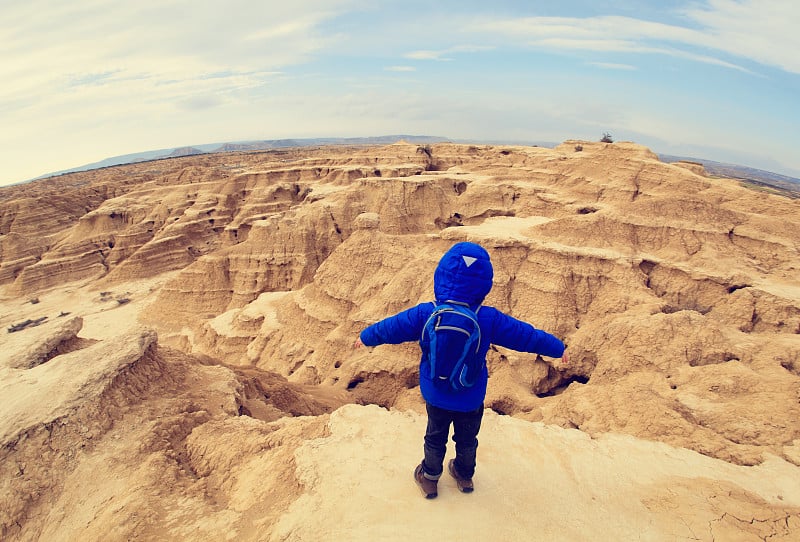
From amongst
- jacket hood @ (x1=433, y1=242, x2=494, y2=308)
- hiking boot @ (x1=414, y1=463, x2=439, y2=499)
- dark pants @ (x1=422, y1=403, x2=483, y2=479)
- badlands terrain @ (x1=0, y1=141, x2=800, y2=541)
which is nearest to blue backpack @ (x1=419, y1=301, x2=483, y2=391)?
jacket hood @ (x1=433, y1=242, x2=494, y2=308)

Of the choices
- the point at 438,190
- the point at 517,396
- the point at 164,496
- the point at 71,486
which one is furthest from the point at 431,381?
the point at 438,190

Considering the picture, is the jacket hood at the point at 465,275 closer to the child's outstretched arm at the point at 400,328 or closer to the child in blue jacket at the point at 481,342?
the child in blue jacket at the point at 481,342

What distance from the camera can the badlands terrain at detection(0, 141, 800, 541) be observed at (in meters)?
4.12

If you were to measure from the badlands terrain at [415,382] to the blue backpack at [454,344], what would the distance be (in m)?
1.58

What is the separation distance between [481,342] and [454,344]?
327 millimetres

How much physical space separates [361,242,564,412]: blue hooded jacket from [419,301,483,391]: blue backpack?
0.39 ft

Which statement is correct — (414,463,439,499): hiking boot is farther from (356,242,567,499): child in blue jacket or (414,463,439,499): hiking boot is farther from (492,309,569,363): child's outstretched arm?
(492,309,569,363): child's outstretched arm

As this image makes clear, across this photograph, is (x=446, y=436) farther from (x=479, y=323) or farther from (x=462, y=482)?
(x=479, y=323)

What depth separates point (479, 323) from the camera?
138 inches

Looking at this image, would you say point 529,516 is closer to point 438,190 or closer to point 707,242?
point 707,242

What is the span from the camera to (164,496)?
4.32 metres

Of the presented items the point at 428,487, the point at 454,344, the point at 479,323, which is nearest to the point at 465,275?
the point at 479,323

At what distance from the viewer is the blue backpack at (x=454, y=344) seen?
3.30 m

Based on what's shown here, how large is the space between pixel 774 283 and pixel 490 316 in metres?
14.3
